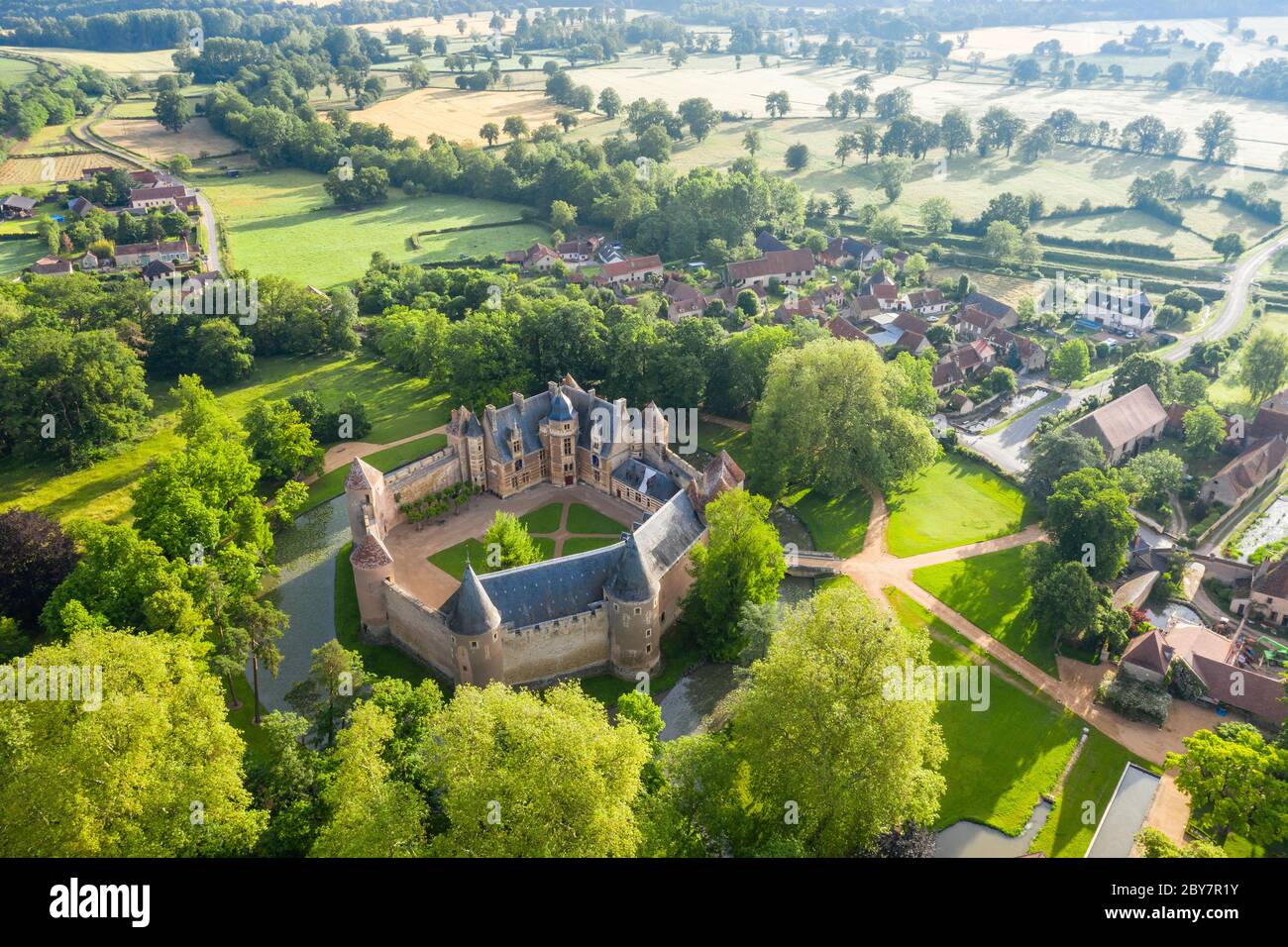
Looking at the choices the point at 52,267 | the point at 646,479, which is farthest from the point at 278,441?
the point at 52,267

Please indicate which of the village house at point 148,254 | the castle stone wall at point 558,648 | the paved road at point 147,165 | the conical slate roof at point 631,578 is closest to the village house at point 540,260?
the paved road at point 147,165

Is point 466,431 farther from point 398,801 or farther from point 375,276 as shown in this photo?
point 375,276

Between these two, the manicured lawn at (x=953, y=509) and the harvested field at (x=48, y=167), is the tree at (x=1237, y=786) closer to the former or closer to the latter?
the manicured lawn at (x=953, y=509)

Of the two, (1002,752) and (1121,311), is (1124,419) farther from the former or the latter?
(1002,752)

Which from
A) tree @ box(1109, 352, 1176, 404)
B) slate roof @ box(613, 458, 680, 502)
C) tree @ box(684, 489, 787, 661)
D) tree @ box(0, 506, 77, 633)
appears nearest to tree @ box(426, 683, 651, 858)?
tree @ box(684, 489, 787, 661)

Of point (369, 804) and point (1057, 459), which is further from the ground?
point (1057, 459)

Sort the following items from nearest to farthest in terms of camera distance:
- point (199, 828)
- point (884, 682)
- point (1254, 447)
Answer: point (199, 828) → point (884, 682) → point (1254, 447)

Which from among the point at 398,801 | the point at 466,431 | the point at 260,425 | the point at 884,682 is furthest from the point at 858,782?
the point at 260,425
